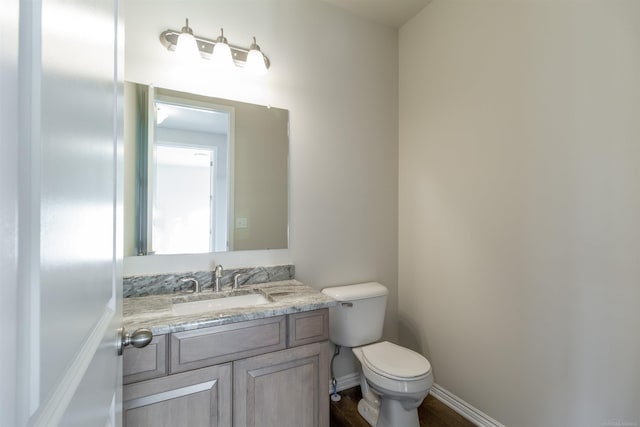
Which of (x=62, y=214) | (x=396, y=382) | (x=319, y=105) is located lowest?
(x=396, y=382)

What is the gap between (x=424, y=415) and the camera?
5.83ft

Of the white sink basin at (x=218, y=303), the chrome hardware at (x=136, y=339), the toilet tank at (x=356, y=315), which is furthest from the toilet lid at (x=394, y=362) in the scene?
the chrome hardware at (x=136, y=339)

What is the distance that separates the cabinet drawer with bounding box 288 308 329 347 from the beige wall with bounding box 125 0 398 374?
1.61 ft

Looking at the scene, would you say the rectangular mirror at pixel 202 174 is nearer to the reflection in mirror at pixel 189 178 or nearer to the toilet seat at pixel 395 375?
the reflection in mirror at pixel 189 178

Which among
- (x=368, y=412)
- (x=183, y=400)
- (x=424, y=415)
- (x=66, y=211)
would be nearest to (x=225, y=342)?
(x=183, y=400)

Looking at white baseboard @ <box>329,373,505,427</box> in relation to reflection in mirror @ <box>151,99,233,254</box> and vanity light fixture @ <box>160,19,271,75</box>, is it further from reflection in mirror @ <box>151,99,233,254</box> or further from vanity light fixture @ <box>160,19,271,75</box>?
vanity light fixture @ <box>160,19,271,75</box>

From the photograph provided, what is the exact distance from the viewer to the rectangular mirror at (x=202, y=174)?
147 cm

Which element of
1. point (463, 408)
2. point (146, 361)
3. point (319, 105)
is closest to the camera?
point (146, 361)

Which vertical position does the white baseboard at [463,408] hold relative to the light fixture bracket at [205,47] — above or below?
below

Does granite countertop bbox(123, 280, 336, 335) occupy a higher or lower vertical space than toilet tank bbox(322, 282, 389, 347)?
higher

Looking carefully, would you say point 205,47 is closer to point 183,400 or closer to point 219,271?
point 219,271

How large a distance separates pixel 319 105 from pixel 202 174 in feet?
2.97

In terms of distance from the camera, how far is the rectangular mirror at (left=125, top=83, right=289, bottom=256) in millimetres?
1472

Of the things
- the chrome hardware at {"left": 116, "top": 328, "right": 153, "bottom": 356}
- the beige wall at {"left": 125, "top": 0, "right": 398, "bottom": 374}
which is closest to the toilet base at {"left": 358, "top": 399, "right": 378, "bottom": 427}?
the beige wall at {"left": 125, "top": 0, "right": 398, "bottom": 374}
